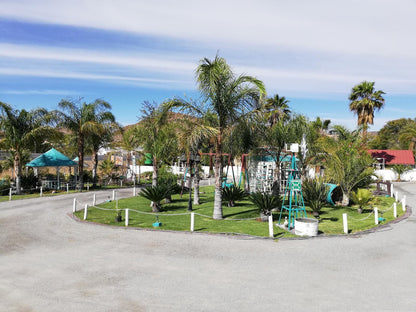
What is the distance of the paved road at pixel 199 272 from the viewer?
22.4 feet

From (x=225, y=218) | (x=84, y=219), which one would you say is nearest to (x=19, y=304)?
(x=84, y=219)

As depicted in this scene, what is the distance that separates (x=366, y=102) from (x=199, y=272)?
40.1 metres

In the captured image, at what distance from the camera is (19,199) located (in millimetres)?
24188

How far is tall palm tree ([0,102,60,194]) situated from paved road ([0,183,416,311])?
15.6 metres

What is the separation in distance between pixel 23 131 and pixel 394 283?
2861 cm

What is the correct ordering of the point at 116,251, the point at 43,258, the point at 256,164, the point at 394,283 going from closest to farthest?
the point at 394,283, the point at 43,258, the point at 116,251, the point at 256,164

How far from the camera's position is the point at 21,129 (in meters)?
27.6

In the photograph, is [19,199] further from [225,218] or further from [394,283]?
[394,283]

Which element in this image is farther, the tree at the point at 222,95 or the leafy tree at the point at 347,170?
the leafy tree at the point at 347,170

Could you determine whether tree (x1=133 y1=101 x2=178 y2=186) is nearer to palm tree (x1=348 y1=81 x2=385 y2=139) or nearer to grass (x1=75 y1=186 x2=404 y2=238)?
grass (x1=75 y1=186 x2=404 y2=238)

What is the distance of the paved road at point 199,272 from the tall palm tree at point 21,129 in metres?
15.6

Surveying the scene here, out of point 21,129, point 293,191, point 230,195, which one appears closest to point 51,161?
point 21,129

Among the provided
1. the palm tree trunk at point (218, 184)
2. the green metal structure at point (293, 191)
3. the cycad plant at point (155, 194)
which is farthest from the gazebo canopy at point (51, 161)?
the green metal structure at point (293, 191)

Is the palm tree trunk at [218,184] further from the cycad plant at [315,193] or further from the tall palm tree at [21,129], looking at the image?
the tall palm tree at [21,129]
